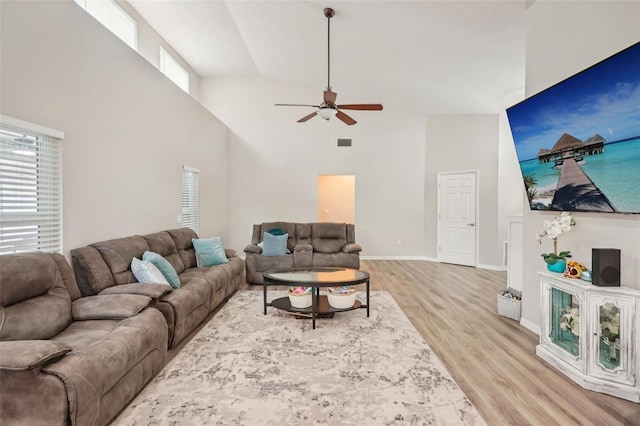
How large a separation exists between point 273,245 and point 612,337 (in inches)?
172

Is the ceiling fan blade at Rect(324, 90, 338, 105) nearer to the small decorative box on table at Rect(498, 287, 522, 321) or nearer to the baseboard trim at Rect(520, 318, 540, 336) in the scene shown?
the small decorative box on table at Rect(498, 287, 522, 321)

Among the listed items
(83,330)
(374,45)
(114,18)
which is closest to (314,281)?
(83,330)

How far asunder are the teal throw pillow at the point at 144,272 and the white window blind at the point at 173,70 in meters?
4.26

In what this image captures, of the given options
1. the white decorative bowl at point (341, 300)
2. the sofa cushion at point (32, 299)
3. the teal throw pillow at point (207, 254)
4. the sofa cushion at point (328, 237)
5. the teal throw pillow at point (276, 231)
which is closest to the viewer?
the sofa cushion at point (32, 299)

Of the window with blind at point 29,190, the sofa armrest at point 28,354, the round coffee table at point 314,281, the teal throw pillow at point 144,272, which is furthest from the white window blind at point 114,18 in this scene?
the sofa armrest at point 28,354

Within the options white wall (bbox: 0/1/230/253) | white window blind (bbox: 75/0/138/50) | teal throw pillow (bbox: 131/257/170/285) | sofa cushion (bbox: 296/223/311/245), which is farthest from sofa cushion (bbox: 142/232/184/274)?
white window blind (bbox: 75/0/138/50)

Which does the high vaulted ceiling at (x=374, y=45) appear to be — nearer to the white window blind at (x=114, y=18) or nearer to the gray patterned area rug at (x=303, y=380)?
the white window blind at (x=114, y=18)

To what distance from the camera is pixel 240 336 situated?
10.7 feet

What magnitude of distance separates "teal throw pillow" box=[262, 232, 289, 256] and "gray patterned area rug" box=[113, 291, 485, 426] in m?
2.00

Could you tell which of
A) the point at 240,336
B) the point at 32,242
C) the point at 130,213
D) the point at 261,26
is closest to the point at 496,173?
the point at 261,26

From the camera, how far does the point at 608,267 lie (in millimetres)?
2373

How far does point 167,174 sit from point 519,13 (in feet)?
16.1

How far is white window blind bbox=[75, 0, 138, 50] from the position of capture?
437cm

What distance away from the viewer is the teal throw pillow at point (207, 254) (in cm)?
461
